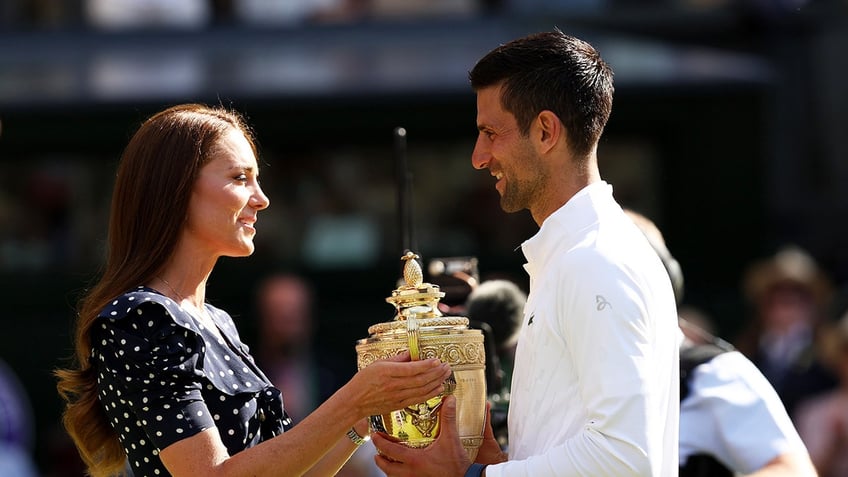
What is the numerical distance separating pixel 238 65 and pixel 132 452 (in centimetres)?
650

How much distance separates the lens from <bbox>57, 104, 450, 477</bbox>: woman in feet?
10.4

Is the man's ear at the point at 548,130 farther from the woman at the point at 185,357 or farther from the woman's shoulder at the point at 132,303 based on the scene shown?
the woman's shoulder at the point at 132,303

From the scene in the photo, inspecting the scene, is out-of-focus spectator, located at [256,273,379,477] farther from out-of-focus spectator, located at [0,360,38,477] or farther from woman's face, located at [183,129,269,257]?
woman's face, located at [183,129,269,257]

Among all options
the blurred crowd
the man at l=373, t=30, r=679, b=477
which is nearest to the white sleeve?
the man at l=373, t=30, r=679, b=477

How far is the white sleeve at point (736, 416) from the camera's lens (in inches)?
156

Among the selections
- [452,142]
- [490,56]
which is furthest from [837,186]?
[490,56]

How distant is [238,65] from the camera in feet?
31.3

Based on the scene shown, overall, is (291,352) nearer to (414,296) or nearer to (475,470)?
(414,296)

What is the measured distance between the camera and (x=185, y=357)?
3.20m

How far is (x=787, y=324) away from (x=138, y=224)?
16.8 feet

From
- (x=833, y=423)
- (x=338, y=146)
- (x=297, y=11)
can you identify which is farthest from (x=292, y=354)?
(x=297, y=11)

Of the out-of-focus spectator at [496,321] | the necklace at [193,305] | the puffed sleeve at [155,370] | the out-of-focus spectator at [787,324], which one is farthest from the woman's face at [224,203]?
the out-of-focus spectator at [787,324]

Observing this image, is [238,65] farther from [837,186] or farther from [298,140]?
[837,186]

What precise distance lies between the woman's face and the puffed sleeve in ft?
0.85
